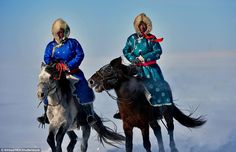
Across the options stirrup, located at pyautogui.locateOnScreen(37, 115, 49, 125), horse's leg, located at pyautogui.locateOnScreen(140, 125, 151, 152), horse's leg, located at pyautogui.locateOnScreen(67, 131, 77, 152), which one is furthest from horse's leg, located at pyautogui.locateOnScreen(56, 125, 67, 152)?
horse's leg, located at pyautogui.locateOnScreen(140, 125, 151, 152)

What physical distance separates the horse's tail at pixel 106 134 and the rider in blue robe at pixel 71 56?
0.47 m

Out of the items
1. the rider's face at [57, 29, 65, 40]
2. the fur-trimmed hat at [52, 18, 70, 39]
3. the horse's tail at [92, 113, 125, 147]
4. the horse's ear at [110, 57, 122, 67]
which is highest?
the fur-trimmed hat at [52, 18, 70, 39]

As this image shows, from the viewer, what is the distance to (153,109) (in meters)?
14.8

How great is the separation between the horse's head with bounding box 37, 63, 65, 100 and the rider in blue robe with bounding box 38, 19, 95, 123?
1.68 feet

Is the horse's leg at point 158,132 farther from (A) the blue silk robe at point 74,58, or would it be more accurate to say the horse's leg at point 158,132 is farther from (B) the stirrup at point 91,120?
(A) the blue silk robe at point 74,58

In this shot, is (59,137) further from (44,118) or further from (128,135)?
(128,135)

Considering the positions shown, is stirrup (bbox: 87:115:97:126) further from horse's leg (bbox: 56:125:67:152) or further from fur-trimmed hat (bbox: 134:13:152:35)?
fur-trimmed hat (bbox: 134:13:152:35)

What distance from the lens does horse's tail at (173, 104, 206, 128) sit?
1575cm

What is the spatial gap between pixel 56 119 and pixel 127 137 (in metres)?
1.44

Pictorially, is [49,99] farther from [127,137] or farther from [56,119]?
[127,137]

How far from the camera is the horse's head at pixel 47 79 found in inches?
548

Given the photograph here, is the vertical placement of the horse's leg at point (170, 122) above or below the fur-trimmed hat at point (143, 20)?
below

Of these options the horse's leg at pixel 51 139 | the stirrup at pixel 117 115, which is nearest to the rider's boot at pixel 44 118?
the horse's leg at pixel 51 139

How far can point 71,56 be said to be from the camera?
586 inches
